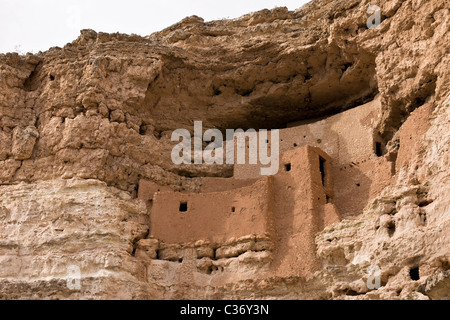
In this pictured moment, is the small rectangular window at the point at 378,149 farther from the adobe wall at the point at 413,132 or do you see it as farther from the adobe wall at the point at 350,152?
the adobe wall at the point at 413,132

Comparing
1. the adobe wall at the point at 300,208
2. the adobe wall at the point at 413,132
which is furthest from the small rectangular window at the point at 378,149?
the adobe wall at the point at 413,132

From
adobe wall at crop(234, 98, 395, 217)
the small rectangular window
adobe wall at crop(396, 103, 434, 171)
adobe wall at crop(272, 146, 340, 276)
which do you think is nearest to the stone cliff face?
adobe wall at crop(396, 103, 434, 171)

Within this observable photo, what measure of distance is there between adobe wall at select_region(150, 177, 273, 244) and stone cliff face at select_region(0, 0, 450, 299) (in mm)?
419

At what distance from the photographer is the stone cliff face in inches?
683

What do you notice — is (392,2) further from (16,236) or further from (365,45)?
(16,236)

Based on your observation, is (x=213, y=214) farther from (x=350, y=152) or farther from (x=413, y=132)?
(x=413, y=132)

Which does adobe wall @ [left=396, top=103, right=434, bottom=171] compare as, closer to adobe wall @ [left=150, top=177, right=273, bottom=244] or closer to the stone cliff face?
the stone cliff face

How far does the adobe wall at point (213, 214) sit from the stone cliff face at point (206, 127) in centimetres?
42

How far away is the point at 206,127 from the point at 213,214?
4443 millimetres

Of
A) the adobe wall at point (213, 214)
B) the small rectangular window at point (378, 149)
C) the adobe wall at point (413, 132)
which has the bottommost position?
the adobe wall at point (213, 214)

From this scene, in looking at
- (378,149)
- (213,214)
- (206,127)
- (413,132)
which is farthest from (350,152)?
(206,127)

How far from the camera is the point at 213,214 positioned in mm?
20281

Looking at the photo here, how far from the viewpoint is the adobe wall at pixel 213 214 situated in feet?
64.7

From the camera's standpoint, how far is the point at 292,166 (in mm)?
20297
